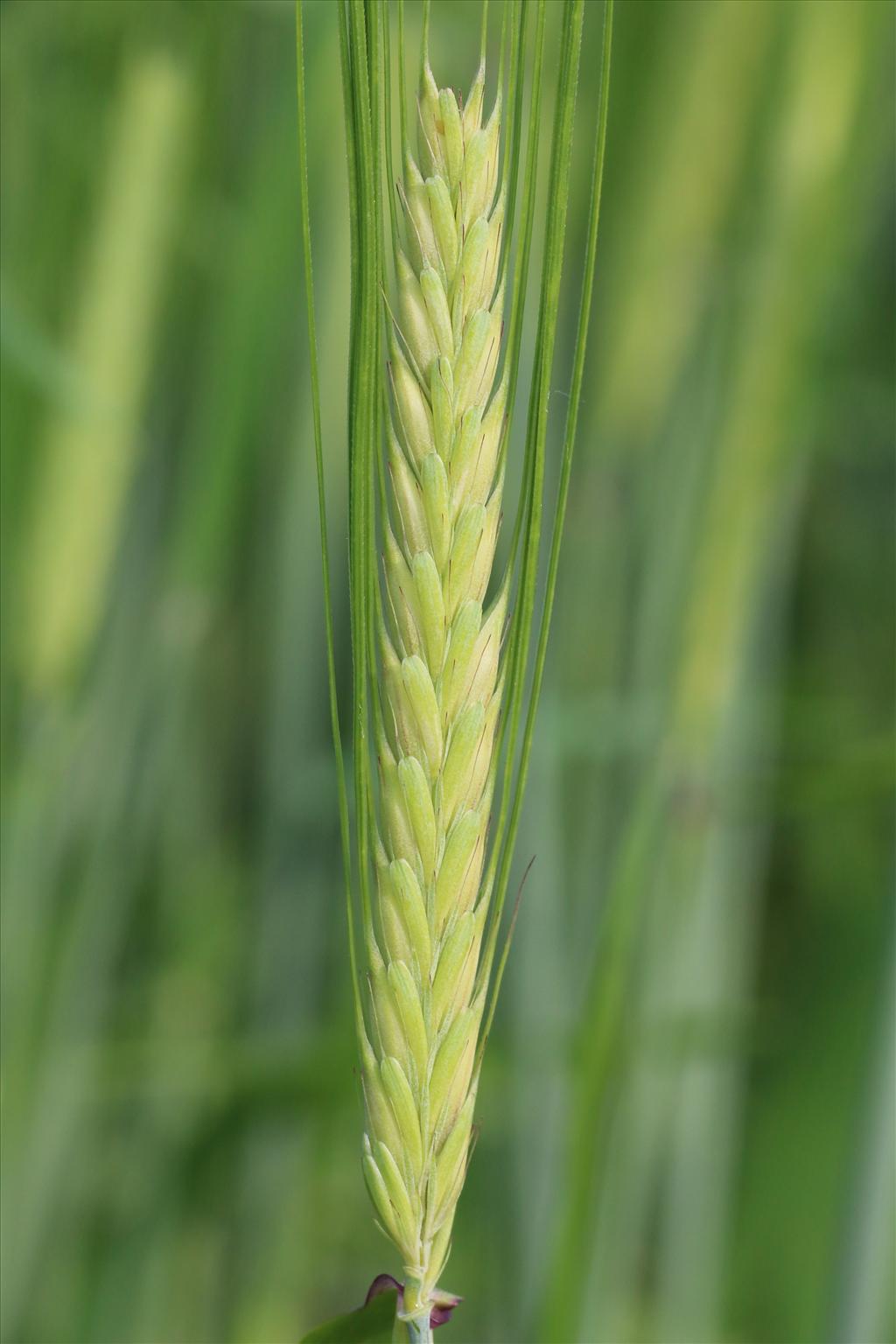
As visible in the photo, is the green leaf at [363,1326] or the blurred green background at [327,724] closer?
the green leaf at [363,1326]

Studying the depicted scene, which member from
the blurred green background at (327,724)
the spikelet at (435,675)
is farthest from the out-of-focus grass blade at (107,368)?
the spikelet at (435,675)

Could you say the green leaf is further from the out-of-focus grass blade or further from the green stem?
the out-of-focus grass blade

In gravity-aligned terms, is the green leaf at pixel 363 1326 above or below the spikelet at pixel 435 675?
below

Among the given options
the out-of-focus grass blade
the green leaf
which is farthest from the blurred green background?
the green leaf

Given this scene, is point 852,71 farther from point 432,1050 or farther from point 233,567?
point 233,567

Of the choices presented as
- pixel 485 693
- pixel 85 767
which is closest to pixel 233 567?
pixel 85 767

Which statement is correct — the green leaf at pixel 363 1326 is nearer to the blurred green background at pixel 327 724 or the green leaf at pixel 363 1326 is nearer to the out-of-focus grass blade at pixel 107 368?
the blurred green background at pixel 327 724
